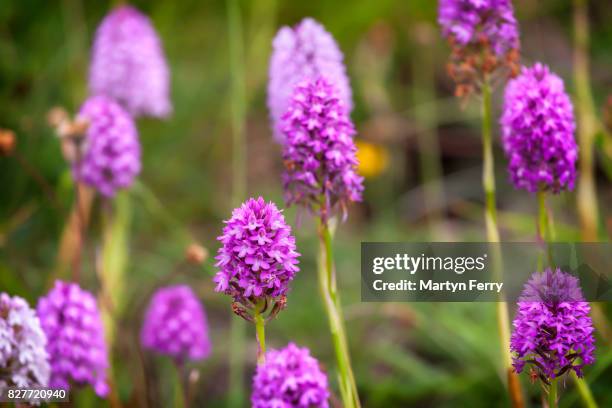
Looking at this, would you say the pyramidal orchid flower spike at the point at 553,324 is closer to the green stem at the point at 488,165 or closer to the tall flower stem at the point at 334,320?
the tall flower stem at the point at 334,320

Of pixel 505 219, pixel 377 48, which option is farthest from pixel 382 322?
pixel 377 48

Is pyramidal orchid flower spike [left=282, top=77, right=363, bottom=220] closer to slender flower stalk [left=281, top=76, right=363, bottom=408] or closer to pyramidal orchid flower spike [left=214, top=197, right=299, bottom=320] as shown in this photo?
slender flower stalk [left=281, top=76, right=363, bottom=408]

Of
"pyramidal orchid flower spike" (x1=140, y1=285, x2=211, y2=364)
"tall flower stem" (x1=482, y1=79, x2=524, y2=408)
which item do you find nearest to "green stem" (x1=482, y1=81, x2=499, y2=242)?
"tall flower stem" (x1=482, y1=79, x2=524, y2=408)

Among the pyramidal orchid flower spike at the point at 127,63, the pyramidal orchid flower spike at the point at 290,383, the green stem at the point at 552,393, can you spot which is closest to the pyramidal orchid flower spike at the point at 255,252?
the pyramidal orchid flower spike at the point at 290,383

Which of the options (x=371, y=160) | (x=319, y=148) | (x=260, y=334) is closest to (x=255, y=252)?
(x=260, y=334)

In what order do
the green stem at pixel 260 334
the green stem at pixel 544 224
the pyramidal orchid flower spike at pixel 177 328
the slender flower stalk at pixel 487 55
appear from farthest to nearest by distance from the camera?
the pyramidal orchid flower spike at pixel 177 328 < the slender flower stalk at pixel 487 55 < the green stem at pixel 544 224 < the green stem at pixel 260 334

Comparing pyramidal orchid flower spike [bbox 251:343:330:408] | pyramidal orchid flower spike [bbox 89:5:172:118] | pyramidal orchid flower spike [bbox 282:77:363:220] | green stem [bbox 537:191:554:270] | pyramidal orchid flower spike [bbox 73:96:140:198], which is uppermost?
pyramidal orchid flower spike [bbox 89:5:172:118]
